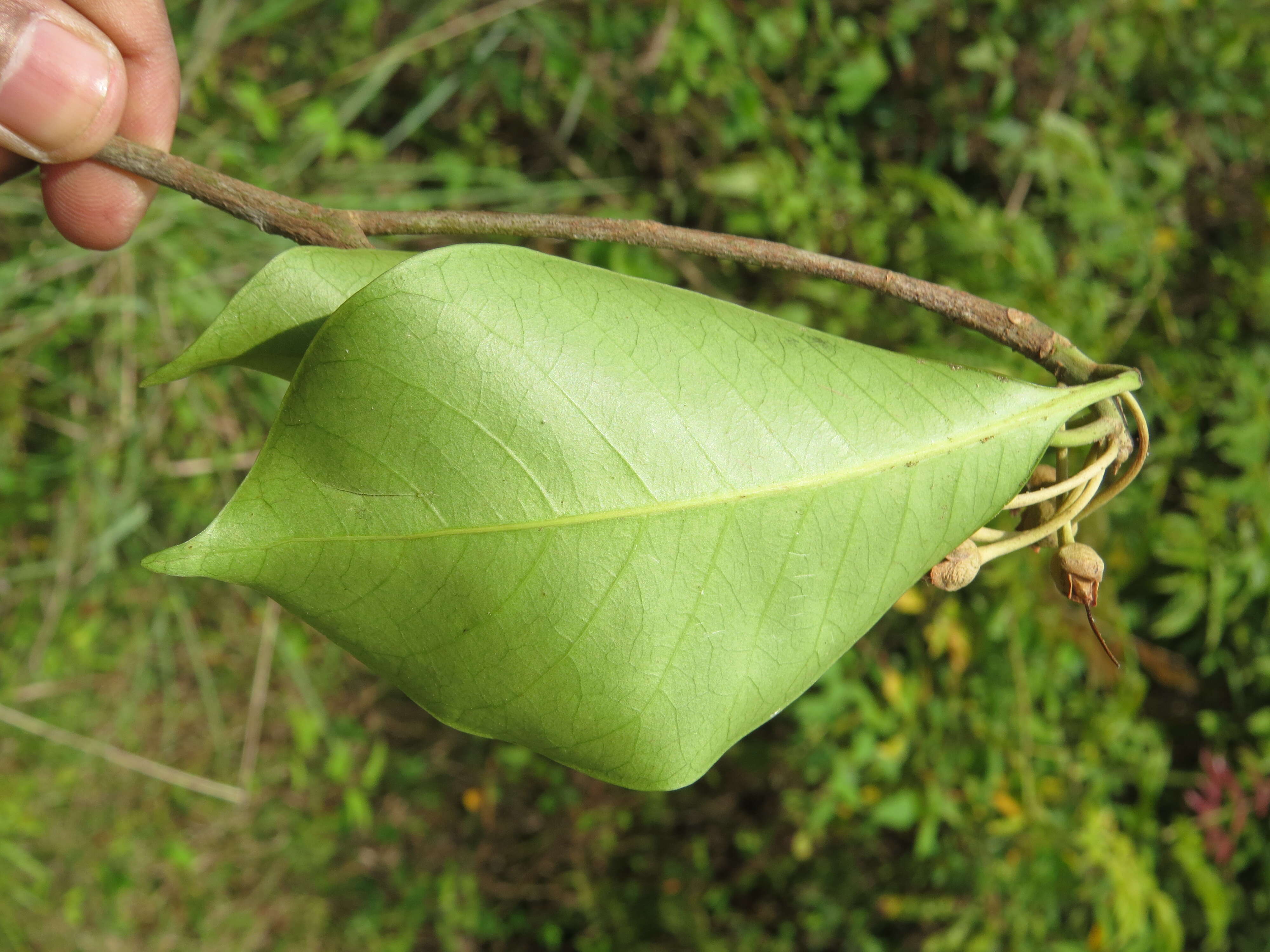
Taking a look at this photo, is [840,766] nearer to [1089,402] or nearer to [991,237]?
[991,237]

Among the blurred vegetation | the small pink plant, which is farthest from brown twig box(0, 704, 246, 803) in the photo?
the small pink plant

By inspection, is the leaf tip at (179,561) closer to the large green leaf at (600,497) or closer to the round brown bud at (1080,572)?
the large green leaf at (600,497)

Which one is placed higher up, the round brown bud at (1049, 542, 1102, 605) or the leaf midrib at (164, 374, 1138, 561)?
the leaf midrib at (164, 374, 1138, 561)

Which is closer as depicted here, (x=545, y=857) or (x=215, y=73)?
(x=215, y=73)

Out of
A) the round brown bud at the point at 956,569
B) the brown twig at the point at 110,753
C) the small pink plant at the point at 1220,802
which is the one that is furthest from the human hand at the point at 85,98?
the small pink plant at the point at 1220,802

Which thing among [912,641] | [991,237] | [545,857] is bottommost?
[545,857]

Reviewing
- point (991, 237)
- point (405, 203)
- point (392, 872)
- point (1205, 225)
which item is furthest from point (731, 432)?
point (392, 872)

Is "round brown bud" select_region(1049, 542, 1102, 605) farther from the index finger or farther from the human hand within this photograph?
the index finger
